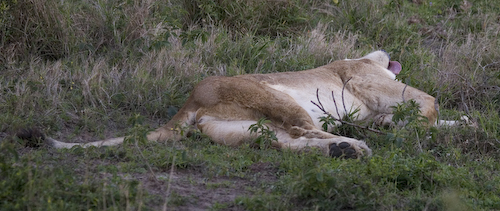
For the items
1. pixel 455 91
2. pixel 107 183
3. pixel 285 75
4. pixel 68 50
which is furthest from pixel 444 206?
pixel 68 50

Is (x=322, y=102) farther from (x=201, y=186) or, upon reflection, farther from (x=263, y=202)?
(x=263, y=202)

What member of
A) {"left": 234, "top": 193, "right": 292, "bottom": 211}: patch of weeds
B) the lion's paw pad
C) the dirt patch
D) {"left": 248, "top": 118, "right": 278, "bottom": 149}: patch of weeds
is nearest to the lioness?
the lion's paw pad

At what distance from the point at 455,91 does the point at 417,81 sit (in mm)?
383

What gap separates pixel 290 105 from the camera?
440 cm

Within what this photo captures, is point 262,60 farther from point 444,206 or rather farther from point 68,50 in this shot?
point 444,206

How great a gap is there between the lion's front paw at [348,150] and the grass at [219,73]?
0.07 metres

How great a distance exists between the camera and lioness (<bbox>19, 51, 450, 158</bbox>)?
13.5 ft

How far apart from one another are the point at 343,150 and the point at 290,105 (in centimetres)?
68

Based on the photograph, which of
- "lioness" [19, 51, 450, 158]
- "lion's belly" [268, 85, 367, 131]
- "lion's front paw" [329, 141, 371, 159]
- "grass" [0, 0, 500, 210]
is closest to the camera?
"grass" [0, 0, 500, 210]

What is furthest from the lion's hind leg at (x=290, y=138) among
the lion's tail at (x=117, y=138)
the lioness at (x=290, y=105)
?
the lion's tail at (x=117, y=138)

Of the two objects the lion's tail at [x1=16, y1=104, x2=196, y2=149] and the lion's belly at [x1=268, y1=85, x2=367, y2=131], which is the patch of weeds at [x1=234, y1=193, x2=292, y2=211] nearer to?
the lion's tail at [x1=16, y1=104, x2=196, y2=149]

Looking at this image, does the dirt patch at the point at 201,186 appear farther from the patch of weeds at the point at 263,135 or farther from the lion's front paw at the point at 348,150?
the lion's front paw at the point at 348,150

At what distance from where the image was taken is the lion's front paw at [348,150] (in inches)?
152

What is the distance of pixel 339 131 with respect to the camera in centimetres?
479
